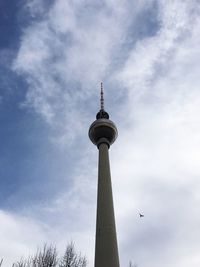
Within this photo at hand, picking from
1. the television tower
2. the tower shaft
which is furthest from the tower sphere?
the tower shaft

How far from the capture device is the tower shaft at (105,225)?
113ft

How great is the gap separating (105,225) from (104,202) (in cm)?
338

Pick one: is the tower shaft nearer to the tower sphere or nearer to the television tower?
the television tower

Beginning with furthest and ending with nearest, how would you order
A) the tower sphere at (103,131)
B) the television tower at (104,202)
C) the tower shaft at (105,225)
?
the tower sphere at (103,131), the television tower at (104,202), the tower shaft at (105,225)

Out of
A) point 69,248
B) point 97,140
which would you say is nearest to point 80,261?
point 69,248

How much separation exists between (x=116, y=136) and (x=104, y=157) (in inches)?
285

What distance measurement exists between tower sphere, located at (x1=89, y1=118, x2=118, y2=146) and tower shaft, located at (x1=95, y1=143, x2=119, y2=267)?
223 inches

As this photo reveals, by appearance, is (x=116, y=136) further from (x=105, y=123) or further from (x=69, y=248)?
(x=69, y=248)

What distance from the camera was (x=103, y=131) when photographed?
49.8 meters

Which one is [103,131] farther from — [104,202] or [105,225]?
[105,225]

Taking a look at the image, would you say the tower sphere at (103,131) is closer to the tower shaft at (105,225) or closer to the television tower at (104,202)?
the television tower at (104,202)

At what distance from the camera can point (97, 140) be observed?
1975 inches

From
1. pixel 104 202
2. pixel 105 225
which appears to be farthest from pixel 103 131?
pixel 105 225

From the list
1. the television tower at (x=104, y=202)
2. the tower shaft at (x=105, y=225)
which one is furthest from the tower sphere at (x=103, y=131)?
the tower shaft at (x=105, y=225)
